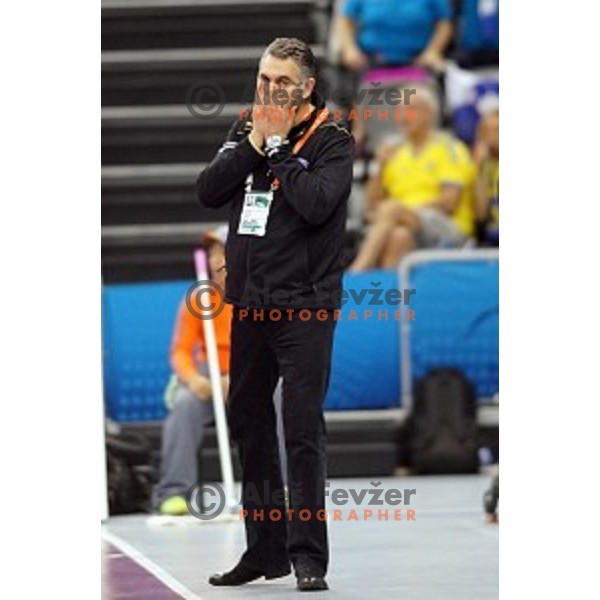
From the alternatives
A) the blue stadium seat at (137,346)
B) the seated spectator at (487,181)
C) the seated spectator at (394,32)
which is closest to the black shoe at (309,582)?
the blue stadium seat at (137,346)

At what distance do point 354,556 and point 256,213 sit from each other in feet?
5.79

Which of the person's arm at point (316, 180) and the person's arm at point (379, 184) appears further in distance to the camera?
the person's arm at point (379, 184)

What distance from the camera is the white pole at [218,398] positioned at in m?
9.86

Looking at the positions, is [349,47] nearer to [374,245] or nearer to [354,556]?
[374,245]

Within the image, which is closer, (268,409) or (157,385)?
(268,409)

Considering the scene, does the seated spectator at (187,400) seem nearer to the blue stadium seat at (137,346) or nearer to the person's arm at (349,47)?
the blue stadium seat at (137,346)

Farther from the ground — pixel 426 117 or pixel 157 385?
pixel 426 117

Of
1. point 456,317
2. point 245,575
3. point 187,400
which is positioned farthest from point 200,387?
point 245,575

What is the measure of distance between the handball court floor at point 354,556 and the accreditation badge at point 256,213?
3.61 ft
